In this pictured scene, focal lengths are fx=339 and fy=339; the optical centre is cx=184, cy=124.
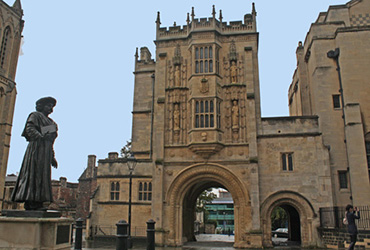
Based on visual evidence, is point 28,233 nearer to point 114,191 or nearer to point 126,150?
point 114,191

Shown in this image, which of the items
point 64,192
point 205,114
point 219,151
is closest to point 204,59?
point 205,114

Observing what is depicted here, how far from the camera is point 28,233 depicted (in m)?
7.57

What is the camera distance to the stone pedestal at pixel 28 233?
7.54 meters

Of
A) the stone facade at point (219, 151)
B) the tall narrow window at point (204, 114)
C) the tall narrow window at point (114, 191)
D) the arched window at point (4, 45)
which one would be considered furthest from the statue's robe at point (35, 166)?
the arched window at point (4, 45)

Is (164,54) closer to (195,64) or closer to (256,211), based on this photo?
(195,64)

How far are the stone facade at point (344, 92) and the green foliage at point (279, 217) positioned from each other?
27.5 meters

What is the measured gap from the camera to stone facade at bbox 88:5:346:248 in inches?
875

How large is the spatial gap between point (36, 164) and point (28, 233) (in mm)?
1664

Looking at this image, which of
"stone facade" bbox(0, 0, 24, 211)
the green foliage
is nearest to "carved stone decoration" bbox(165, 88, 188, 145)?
"stone facade" bbox(0, 0, 24, 211)

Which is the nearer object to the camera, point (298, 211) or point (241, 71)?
point (298, 211)

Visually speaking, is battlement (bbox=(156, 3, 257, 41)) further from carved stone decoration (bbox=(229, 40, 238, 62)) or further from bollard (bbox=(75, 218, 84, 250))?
bollard (bbox=(75, 218, 84, 250))

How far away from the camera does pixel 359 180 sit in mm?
21438

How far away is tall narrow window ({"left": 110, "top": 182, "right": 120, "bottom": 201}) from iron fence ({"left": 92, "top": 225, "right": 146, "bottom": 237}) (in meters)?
2.23

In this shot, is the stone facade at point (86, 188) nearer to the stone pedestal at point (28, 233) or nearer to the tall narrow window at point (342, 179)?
the tall narrow window at point (342, 179)
